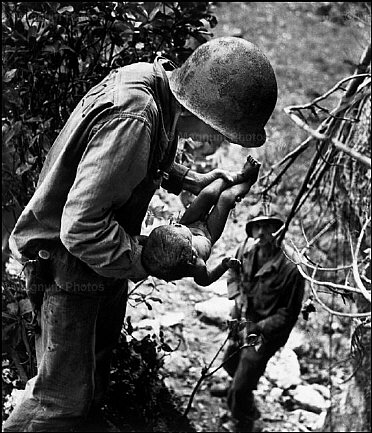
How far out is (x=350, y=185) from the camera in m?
5.41

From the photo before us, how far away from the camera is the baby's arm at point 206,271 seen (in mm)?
2641

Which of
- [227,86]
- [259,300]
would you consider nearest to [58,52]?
[227,86]

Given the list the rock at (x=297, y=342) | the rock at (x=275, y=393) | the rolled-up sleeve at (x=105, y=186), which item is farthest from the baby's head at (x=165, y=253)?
the rock at (x=297, y=342)

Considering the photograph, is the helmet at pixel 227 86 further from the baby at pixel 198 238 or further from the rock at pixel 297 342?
the rock at pixel 297 342

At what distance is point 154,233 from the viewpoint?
2.59 metres

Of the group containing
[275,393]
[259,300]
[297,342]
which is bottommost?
[297,342]

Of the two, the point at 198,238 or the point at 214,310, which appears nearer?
the point at 198,238

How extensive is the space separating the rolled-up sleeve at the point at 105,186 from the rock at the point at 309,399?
3.58 metres

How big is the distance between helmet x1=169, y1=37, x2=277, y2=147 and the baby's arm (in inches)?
15.2

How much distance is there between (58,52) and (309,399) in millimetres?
3091

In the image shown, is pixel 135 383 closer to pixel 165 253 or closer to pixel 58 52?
pixel 58 52

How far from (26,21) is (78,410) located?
1799 mm

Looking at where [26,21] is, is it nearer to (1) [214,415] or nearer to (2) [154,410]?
(2) [154,410]

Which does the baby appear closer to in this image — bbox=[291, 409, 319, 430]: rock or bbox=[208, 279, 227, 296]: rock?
bbox=[291, 409, 319, 430]: rock
